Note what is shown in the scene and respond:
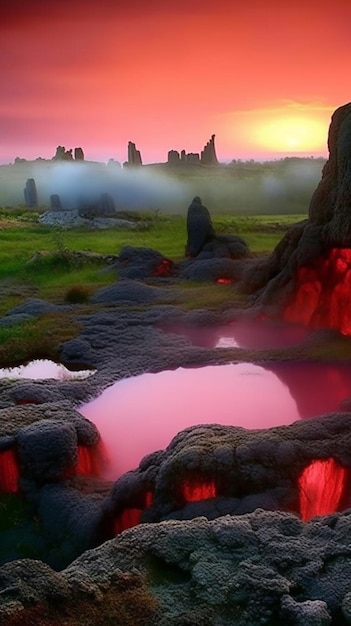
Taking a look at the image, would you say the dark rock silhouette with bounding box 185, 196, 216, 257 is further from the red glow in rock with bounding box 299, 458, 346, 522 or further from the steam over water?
the red glow in rock with bounding box 299, 458, 346, 522

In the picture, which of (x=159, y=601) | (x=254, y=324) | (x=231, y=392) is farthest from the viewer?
(x=254, y=324)

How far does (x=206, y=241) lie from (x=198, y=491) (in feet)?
95.1

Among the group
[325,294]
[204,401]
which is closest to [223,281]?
[325,294]

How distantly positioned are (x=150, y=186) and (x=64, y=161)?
1531 inches

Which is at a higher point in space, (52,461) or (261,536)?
(261,536)

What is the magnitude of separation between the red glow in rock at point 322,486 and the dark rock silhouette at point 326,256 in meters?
11.0

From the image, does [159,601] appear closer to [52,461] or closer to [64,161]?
[52,461]

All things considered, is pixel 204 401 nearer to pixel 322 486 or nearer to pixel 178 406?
pixel 178 406

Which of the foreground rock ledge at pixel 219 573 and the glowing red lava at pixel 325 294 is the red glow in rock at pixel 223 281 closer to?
the glowing red lava at pixel 325 294

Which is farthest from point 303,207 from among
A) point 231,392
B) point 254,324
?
point 231,392

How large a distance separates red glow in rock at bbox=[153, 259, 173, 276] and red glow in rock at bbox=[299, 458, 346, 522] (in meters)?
24.7

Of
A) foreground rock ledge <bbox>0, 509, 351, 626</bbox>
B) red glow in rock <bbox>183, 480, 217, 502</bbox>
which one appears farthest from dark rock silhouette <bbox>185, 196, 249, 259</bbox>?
foreground rock ledge <bbox>0, 509, 351, 626</bbox>

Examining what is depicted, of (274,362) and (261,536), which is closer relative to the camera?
(261,536)

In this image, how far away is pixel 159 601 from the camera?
5.30 m
